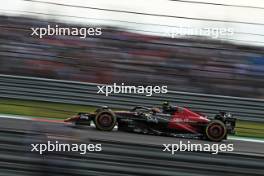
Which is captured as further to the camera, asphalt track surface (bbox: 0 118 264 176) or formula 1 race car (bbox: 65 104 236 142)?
formula 1 race car (bbox: 65 104 236 142)

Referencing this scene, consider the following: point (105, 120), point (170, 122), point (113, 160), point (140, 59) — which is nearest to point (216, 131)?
point (170, 122)

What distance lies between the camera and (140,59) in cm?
760

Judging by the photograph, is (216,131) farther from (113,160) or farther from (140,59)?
(113,160)

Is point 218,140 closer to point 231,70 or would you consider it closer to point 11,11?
point 231,70

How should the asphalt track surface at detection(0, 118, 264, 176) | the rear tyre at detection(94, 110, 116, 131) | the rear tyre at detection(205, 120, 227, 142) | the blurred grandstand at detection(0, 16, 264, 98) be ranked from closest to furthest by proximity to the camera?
the asphalt track surface at detection(0, 118, 264, 176) → the rear tyre at detection(94, 110, 116, 131) → the rear tyre at detection(205, 120, 227, 142) → the blurred grandstand at detection(0, 16, 264, 98)

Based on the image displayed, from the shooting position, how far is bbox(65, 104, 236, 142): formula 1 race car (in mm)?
6594

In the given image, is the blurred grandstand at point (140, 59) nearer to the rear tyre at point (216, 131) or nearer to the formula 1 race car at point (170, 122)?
the formula 1 race car at point (170, 122)

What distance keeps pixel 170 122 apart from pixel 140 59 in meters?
1.26

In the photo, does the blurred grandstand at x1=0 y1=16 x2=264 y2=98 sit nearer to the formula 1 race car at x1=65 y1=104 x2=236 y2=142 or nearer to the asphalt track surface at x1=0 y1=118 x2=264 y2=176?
the formula 1 race car at x1=65 y1=104 x2=236 y2=142

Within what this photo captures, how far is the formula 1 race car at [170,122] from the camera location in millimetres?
6594

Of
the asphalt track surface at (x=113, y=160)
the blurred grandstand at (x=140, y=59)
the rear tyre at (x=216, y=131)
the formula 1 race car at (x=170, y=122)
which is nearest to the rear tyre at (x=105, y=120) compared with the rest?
the formula 1 race car at (x=170, y=122)

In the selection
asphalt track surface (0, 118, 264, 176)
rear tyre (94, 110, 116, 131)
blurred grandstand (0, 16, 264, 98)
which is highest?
blurred grandstand (0, 16, 264, 98)

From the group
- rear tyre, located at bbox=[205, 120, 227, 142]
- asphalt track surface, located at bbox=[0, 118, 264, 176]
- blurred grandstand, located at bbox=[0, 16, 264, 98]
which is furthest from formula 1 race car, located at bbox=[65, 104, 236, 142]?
asphalt track surface, located at bbox=[0, 118, 264, 176]

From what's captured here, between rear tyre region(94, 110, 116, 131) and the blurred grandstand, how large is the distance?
81cm
